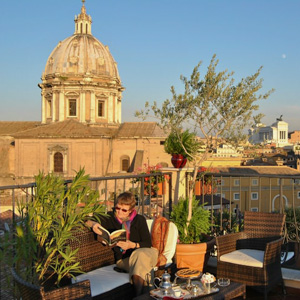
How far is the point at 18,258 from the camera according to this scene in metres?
3.16

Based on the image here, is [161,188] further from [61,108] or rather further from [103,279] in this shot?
[61,108]

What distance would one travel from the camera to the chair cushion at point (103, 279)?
3.62 metres

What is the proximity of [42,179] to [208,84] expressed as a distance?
3193 millimetres

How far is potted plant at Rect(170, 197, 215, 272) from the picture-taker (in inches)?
194

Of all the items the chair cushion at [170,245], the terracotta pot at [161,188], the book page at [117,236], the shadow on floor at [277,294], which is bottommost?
the shadow on floor at [277,294]

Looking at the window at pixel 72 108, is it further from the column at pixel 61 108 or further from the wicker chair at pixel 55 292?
the wicker chair at pixel 55 292

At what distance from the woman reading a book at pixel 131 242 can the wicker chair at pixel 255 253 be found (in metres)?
1.03

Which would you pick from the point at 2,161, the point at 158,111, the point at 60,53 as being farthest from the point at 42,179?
the point at 60,53

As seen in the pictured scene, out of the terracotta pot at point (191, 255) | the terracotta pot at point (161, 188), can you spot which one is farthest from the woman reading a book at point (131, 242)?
the terracotta pot at point (161, 188)

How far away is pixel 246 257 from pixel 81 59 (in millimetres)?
41681

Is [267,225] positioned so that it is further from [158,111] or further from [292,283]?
[158,111]

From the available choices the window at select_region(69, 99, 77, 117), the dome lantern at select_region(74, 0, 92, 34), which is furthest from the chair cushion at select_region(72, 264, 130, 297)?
the dome lantern at select_region(74, 0, 92, 34)

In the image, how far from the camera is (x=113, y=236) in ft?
13.3

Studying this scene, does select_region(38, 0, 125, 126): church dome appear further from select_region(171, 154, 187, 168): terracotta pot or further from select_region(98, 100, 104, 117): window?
select_region(171, 154, 187, 168): terracotta pot
